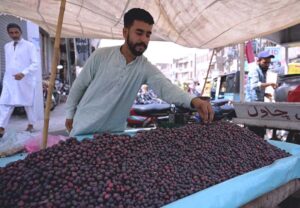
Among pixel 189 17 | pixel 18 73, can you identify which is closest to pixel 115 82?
pixel 189 17

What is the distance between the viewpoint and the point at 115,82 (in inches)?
94.7

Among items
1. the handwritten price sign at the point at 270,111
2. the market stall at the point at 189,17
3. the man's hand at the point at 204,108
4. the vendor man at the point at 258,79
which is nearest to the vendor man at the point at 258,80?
the vendor man at the point at 258,79

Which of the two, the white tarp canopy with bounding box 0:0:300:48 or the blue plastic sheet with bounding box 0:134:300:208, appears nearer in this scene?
the blue plastic sheet with bounding box 0:134:300:208

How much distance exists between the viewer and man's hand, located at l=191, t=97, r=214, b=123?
212cm

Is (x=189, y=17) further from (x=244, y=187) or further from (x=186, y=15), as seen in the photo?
(x=244, y=187)

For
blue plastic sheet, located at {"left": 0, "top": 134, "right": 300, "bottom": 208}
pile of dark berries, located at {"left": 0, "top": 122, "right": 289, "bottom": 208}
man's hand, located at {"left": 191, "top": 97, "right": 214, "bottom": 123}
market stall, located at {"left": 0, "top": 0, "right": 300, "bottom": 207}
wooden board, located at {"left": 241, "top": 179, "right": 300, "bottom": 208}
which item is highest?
market stall, located at {"left": 0, "top": 0, "right": 300, "bottom": 207}

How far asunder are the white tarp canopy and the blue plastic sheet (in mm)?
1591

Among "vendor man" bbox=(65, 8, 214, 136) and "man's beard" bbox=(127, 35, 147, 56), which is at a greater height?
"man's beard" bbox=(127, 35, 147, 56)

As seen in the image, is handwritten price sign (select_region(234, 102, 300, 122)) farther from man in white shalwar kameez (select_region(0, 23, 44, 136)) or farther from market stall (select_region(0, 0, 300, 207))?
man in white shalwar kameez (select_region(0, 23, 44, 136))

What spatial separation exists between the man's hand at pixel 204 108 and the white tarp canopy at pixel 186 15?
3.72 ft

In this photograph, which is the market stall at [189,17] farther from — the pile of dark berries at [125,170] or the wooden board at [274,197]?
the pile of dark berries at [125,170]

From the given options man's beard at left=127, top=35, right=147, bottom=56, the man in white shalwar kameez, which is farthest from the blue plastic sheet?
the man in white shalwar kameez

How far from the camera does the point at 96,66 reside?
2.44 m

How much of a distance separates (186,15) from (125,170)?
7.55 ft
